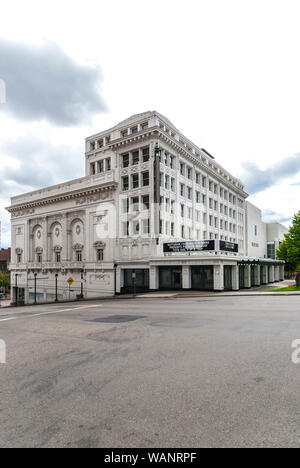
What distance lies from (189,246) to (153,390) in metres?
27.5

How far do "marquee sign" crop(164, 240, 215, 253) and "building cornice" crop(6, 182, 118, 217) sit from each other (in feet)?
37.9

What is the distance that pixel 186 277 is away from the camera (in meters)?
33.3

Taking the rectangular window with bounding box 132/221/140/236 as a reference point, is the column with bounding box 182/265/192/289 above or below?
below

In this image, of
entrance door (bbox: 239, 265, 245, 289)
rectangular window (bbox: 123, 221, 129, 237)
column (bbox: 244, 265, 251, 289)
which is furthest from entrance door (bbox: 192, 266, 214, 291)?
rectangular window (bbox: 123, 221, 129, 237)

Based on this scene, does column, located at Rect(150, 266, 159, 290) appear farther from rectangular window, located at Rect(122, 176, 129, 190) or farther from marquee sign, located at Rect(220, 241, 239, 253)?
rectangular window, located at Rect(122, 176, 129, 190)

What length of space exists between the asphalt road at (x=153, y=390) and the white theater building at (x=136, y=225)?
2229 cm

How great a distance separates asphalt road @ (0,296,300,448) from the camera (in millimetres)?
3928

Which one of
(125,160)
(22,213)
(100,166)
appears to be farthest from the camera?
(22,213)

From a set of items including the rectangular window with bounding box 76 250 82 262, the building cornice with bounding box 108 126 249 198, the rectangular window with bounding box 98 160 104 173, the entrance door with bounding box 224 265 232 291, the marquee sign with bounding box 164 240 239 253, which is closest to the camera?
the marquee sign with bounding box 164 240 239 253

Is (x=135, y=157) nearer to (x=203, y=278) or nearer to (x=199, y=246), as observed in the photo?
(x=199, y=246)

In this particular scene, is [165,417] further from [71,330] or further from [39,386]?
[71,330]

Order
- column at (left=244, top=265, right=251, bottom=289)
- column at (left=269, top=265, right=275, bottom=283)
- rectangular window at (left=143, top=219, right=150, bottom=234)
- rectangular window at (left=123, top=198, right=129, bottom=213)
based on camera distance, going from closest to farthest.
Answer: rectangular window at (left=143, top=219, right=150, bottom=234) < rectangular window at (left=123, top=198, right=129, bottom=213) < column at (left=244, top=265, right=251, bottom=289) < column at (left=269, top=265, right=275, bottom=283)

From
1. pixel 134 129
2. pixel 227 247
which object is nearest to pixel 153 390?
pixel 227 247
